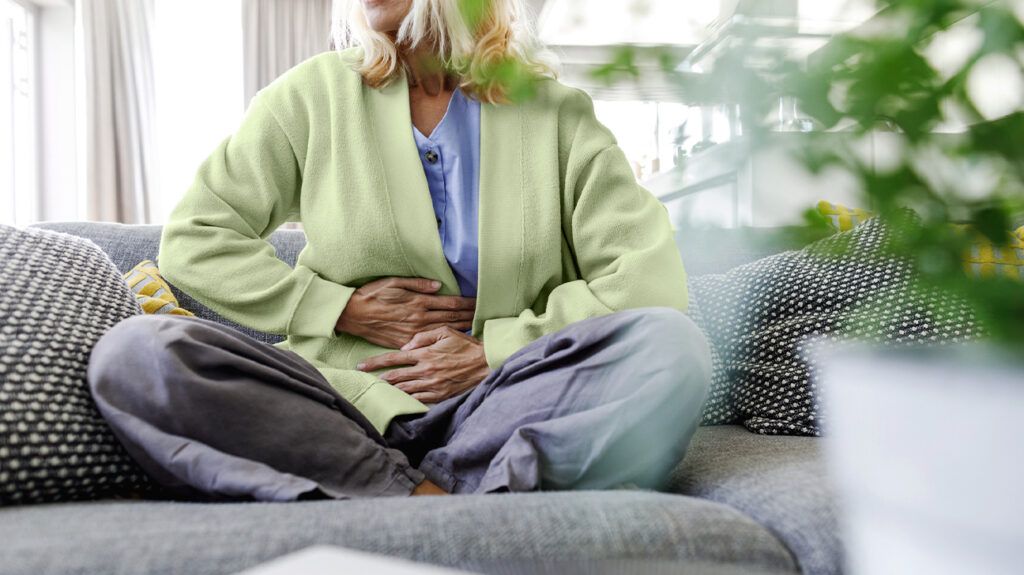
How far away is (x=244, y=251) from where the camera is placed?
1.39m

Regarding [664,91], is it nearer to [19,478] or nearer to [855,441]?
[855,441]

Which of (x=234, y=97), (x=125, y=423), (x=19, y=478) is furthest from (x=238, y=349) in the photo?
(x=234, y=97)

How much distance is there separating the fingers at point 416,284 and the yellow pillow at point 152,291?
41 centimetres

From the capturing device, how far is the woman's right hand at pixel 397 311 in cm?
136

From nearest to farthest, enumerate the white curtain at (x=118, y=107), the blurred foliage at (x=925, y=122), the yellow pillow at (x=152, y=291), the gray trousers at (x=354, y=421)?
the blurred foliage at (x=925, y=122), the gray trousers at (x=354, y=421), the yellow pillow at (x=152, y=291), the white curtain at (x=118, y=107)

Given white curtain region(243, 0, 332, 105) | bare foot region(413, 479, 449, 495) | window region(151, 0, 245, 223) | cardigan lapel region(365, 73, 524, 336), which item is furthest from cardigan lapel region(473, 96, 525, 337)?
white curtain region(243, 0, 332, 105)

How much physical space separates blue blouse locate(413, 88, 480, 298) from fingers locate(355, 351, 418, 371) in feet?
0.55

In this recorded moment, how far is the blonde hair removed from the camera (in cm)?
145

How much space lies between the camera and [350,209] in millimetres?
1399

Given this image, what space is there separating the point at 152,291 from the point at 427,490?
781 millimetres

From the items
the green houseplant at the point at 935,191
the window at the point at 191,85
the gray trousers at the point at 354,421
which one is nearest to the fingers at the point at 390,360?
the gray trousers at the point at 354,421

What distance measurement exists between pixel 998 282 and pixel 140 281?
5.11 feet

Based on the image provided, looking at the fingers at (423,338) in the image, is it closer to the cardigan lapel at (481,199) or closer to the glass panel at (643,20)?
the cardigan lapel at (481,199)

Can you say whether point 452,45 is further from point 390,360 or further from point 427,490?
point 427,490
